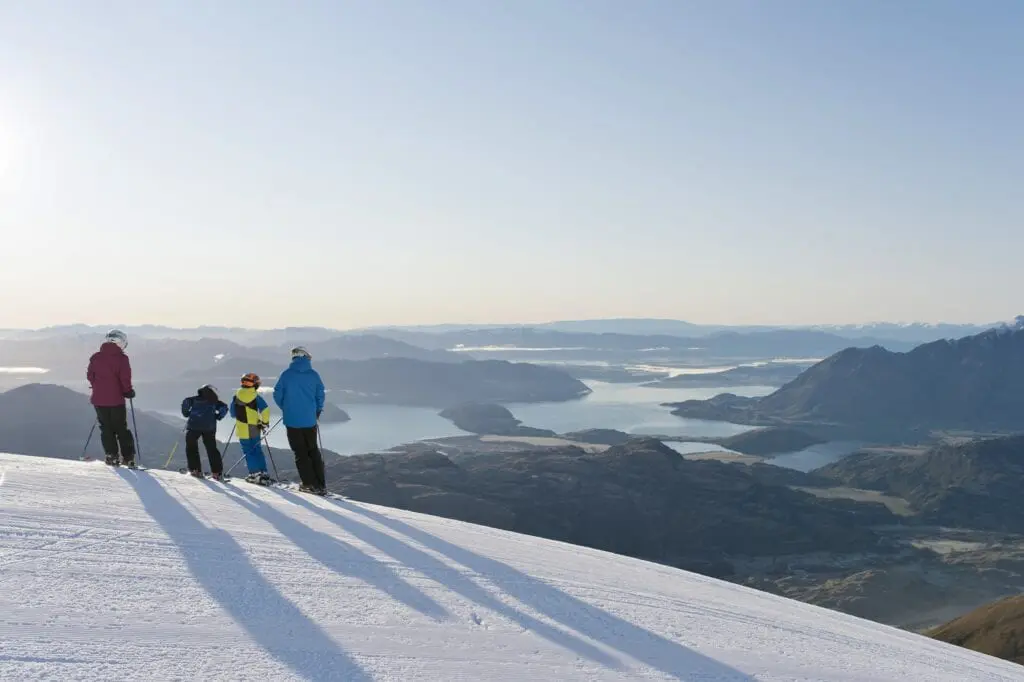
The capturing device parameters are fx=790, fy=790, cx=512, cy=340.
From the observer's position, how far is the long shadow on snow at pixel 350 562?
20.5 feet

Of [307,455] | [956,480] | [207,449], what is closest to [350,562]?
[307,455]

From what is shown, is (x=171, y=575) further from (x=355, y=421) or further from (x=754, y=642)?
(x=355, y=421)

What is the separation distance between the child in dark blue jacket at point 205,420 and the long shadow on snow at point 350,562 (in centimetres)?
303

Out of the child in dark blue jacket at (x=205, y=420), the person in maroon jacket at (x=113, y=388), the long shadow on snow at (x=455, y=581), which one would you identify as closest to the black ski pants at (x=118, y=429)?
the person in maroon jacket at (x=113, y=388)

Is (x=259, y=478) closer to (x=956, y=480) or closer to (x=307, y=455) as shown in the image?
(x=307, y=455)

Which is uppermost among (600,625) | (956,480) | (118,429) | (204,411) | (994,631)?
(204,411)

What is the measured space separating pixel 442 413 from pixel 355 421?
2505cm

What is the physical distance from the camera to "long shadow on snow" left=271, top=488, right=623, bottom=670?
583cm

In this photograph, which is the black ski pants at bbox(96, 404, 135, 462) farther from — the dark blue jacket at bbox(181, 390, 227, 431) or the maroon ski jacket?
the dark blue jacket at bbox(181, 390, 227, 431)

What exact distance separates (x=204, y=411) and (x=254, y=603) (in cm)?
643

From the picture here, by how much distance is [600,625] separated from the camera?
652cm

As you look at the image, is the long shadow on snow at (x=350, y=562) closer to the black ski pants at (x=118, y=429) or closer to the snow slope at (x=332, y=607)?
the snow slope at (x=332, y=607)

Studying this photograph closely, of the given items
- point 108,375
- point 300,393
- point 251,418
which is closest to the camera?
point 300,393

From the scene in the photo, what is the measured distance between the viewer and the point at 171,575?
5.86 m
